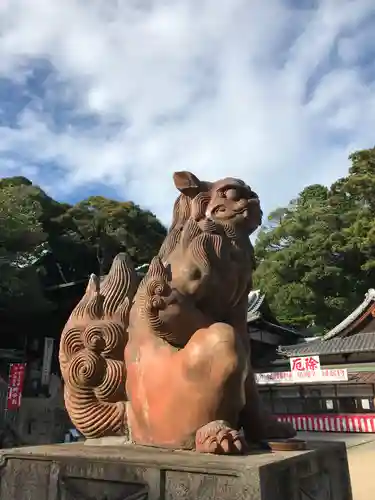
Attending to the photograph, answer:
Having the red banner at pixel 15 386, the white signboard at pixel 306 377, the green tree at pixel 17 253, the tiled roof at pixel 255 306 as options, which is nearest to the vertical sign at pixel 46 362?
the green tree at pixel 17 253

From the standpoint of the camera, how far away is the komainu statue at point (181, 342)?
248 centimetres

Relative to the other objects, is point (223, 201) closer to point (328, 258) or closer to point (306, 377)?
point (306, 377)

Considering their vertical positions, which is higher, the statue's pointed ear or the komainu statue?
the statue's pointed ear

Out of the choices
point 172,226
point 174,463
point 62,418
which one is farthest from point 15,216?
point 174,463

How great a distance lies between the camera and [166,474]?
2143 millimetres

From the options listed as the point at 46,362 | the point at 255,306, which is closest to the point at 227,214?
the point at 46,362

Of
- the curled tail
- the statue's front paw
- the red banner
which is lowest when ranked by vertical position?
the statue's front paw

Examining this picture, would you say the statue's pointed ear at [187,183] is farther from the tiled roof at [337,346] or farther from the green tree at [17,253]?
the green tree at [17,253]

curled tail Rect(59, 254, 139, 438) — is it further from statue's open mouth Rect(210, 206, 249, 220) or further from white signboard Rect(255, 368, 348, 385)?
white signboard Rect(255, 368, 348, 385)

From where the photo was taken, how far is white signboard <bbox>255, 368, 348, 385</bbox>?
14.1m

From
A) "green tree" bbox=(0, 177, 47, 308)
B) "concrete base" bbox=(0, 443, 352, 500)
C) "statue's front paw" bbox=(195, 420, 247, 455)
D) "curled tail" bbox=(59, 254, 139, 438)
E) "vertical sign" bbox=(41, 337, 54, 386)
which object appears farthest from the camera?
"vertical sign" bbox=(41, 337, 54, 386)

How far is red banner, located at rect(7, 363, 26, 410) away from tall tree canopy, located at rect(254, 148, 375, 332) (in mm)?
14806

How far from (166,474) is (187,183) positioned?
188 cm

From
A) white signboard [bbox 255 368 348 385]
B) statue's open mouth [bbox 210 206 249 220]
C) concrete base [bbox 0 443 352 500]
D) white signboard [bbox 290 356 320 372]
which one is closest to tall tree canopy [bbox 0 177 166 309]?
white signboard [bbox 255 368 348 385]
